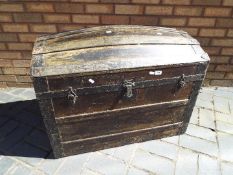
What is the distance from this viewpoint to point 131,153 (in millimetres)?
2715

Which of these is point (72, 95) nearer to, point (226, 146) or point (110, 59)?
point (110, 59)

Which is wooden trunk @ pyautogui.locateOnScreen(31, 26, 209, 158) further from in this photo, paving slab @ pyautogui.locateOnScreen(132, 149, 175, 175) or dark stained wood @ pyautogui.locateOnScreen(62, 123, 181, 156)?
paving slab @ pyautogui.locateOnScreen(132, 149, 175, 175)

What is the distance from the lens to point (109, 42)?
2.37 m

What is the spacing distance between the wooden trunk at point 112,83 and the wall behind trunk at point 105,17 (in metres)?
0.44

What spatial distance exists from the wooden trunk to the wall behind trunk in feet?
1.44

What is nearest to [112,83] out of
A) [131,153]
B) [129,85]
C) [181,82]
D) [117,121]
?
[129,85]

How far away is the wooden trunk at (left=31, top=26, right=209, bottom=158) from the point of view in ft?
7.13

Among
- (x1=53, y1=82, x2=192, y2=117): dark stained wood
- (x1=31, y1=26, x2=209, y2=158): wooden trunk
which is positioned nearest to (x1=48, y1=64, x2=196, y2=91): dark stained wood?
(x1=31, y1=26, x2=209, y2=158): wooden trunk

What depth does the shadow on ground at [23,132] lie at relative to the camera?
2.72 meters

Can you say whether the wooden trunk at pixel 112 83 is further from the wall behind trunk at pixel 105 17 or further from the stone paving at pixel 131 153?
the wall behind trunk at pixel 105 17

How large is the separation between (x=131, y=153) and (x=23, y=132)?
3.88ft

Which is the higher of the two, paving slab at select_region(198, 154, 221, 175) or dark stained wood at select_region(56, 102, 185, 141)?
dark stained wood at select_region(56, 102, 185, 141)

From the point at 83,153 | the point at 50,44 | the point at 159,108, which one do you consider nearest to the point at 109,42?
the point at 50,44

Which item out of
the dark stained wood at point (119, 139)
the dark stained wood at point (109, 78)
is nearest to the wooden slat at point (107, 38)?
the dark stained wood at point (109, 78)
